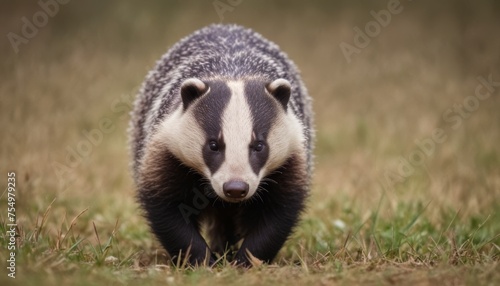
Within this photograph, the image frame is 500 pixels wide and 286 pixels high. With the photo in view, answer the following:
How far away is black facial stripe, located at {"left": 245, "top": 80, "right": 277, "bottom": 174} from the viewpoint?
13.6 ft

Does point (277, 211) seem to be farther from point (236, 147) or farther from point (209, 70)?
point (209, 70)

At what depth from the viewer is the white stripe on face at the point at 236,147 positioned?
13.0ft

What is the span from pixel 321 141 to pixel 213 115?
5297 millimetres

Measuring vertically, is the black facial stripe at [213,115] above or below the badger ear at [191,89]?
below

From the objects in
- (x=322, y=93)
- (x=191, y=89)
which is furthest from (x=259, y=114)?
(x=322, y=93)

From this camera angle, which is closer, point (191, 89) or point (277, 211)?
point (191, 89)

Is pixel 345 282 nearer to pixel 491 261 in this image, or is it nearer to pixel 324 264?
pixel 324 264
